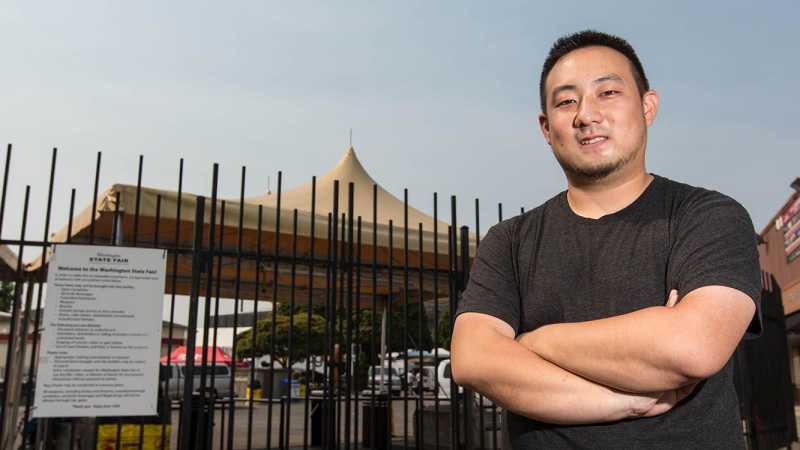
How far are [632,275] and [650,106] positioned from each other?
426mm

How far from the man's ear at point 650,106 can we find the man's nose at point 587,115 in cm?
16

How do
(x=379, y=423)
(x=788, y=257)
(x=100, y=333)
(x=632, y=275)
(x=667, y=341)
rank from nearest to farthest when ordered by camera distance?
(x=667, y=341)
(x=632, y=275)
(x=100, y=333)
(x=379, y=423)
(x=788, y=257)

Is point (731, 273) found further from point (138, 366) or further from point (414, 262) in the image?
point (414, 262)

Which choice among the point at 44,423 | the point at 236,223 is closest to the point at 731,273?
the point at 44,423

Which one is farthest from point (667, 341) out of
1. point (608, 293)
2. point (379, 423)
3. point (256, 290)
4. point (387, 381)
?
point (387, 381)

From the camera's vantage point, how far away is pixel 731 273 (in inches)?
47.6

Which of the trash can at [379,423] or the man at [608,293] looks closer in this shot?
the man at [608,293]

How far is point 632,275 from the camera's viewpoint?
4.25ft

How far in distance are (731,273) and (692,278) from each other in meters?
0.07

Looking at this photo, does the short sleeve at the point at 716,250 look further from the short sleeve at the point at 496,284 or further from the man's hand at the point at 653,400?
the short sleeve at the point at 496,284

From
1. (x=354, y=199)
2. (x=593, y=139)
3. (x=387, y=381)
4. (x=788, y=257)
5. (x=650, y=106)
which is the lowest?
(x=387, y=381)

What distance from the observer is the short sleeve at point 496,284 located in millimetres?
1467

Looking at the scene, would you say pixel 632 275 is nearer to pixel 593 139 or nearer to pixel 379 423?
pixel 593 139

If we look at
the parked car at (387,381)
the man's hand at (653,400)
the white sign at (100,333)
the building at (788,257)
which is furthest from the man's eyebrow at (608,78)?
the building at (788,257)
